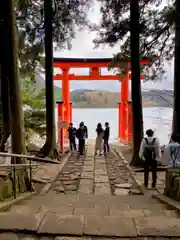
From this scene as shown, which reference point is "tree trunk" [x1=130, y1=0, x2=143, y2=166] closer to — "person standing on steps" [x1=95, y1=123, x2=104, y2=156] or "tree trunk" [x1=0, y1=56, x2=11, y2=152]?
"person standing on steps" [x1=95, y1=123, x2=104, y2=156]

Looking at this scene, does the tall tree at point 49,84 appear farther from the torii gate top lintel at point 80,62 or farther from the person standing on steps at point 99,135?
the torii gate top lintel at point 80,62

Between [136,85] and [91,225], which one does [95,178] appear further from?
[91,225]

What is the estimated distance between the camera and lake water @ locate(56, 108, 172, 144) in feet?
33.4

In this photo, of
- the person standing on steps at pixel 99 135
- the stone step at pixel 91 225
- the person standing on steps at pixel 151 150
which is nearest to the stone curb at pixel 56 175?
the person standing on steps at pixel 99 135

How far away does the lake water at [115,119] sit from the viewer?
1017 cm

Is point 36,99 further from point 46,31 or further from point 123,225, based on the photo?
point 123,225

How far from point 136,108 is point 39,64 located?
17.6 feet

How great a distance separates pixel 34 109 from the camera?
1321 cm

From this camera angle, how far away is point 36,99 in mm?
13164

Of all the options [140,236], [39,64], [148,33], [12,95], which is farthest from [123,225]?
[39,64]

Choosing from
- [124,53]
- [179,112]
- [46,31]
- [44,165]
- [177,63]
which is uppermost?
[46,31]

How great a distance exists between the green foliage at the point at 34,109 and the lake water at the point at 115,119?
5074 mm

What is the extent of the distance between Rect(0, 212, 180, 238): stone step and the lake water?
6.31 metres

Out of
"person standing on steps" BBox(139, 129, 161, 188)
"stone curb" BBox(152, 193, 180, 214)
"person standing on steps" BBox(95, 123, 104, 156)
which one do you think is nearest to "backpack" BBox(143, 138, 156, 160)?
"person standing on steps" BBox(139, 129, 161, 188)
